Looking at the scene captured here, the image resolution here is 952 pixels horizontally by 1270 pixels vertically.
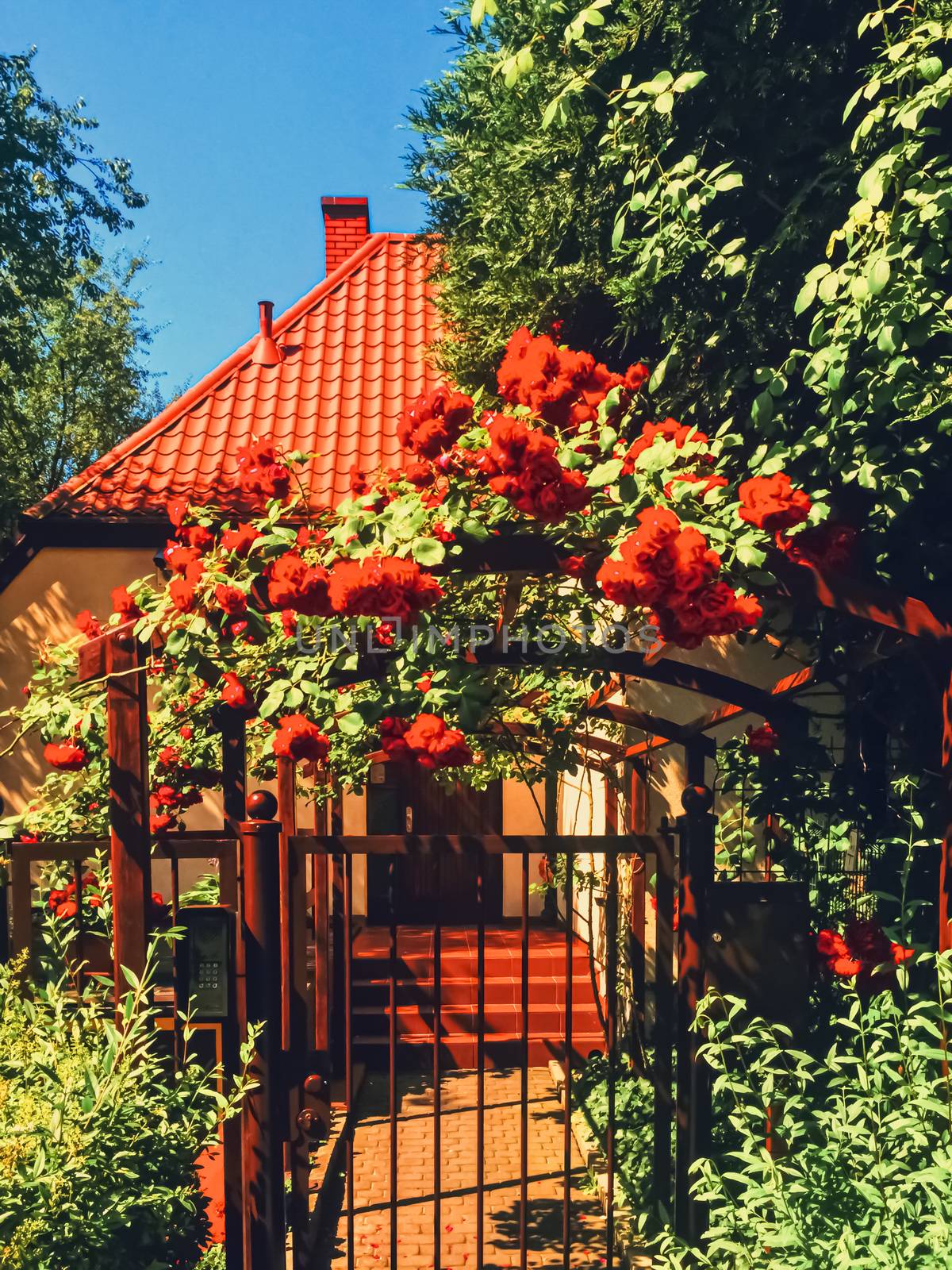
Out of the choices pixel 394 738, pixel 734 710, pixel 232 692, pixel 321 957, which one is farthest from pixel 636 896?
pixel 321 957

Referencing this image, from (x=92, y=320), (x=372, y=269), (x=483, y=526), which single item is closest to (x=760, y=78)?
(x=483, y=526)

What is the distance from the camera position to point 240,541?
3.03 metres

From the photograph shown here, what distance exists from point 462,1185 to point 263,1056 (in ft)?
10.1

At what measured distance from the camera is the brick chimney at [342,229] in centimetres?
1221

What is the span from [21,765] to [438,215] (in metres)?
6.18

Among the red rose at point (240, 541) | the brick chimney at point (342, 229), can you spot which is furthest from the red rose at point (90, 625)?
the brick chimney at point (342, 229)

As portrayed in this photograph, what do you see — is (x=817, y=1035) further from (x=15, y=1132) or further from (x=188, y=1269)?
(x=15, y=1132)

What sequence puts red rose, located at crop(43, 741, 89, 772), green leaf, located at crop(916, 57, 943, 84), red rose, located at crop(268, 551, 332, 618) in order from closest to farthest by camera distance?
red rose, located at crop(268, 551, 332, 618) < green leaf, located at crop(916, 57, 943, 84) < red rose, located at crop(43, 741, 89, 772)

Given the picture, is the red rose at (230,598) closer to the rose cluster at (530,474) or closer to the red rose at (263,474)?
the red rose at (263,474)

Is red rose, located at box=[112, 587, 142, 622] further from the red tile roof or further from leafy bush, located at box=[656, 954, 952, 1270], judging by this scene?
the red tile roof

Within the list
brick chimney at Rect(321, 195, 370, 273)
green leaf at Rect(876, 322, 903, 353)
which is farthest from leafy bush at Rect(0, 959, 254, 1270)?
brick chimney at Rect(321, 195, 370, 273)

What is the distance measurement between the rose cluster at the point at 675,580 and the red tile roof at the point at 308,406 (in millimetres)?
5780

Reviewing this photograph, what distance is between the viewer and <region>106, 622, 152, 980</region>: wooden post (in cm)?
296

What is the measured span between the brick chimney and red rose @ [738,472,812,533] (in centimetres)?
1070
